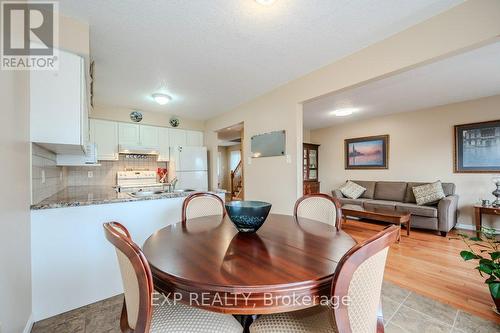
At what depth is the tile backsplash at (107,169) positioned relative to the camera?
3.96 meters

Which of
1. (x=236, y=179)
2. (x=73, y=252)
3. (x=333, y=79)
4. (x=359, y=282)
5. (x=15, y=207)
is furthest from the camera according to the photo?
(x=236, y=179)

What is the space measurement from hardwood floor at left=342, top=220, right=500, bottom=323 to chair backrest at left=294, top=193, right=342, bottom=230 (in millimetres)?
1131

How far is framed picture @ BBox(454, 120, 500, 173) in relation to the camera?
11.7 feet

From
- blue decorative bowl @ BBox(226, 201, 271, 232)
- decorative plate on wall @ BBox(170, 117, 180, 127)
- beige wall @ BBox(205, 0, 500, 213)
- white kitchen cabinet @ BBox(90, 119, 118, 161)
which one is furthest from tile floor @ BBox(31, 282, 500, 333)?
decorative plate on wall @ BBox(170, 117, 180, 127)

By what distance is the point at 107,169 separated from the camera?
14.1ft

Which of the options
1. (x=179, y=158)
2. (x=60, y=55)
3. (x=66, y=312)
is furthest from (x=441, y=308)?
(x=179, y=158)

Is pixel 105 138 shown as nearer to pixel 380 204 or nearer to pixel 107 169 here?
pixel 107 169

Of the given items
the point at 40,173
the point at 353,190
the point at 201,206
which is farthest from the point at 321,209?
the point at 353,190

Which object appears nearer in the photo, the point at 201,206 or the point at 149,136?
the point at 201,206

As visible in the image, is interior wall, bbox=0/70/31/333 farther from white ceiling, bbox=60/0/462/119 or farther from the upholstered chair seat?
the upholstered chair seat

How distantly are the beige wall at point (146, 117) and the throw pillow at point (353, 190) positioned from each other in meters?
3.75

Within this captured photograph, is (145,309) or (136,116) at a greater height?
(136,116)

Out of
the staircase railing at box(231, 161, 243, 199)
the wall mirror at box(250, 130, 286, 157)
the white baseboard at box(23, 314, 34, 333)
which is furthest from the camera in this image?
the staircase railing at box(231, 161, 243, 199)

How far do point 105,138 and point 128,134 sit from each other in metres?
0.39
